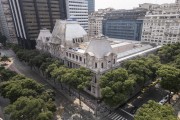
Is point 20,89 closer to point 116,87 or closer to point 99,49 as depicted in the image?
point 116,87

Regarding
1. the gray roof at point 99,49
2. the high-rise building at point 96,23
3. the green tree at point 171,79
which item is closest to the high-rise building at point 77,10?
the high-rise building at point 96,23

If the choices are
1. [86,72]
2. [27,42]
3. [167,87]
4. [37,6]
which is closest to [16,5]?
[37,6]

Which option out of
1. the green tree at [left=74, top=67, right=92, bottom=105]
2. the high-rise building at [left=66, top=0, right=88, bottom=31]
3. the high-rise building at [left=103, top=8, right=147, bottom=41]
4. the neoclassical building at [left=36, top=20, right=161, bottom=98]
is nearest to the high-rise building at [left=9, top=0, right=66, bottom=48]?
the high-rise building at [left=66, top=0, right=88, bottom=31]

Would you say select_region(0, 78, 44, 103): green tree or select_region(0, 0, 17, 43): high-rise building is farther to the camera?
select_region(0, 0, 17, 43): high-rise building

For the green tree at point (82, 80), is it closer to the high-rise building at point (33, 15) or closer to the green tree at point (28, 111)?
the green tree at point (28, 111)

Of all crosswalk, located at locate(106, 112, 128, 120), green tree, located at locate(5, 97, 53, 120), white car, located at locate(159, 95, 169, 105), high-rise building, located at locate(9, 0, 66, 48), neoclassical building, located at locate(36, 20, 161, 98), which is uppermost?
high-rise building, located at locate(9, 0, 66, 48)

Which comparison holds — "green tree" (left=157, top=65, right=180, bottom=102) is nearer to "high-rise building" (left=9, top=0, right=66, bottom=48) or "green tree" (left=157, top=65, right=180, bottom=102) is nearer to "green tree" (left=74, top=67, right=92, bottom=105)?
"green tree" (left=74, top=67, right=92, bottom=105)

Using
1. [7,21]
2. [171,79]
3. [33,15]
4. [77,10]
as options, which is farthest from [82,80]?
[7,21]
